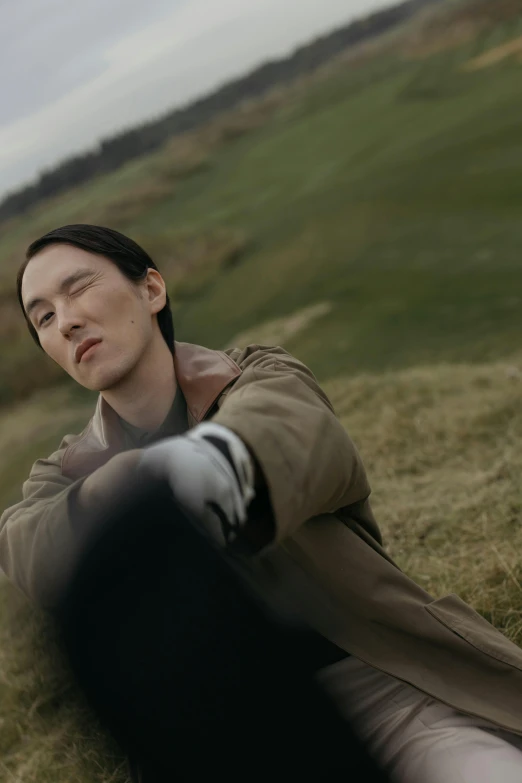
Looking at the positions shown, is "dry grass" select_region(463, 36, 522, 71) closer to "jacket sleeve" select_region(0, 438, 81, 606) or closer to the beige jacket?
the beige jacket

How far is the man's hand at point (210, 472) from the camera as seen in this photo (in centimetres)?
96

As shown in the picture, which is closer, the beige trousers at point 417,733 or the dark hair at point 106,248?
the beige trousers at point 417,733

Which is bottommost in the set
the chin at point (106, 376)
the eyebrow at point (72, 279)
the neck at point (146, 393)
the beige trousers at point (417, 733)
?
the beige trousers at point (417, 733)

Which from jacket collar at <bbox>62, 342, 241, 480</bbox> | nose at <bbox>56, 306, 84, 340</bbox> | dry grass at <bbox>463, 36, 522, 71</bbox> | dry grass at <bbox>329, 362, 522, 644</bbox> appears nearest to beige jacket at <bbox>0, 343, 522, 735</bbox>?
jacket collar at <bbox>62, 342, 241, 480</bbox>

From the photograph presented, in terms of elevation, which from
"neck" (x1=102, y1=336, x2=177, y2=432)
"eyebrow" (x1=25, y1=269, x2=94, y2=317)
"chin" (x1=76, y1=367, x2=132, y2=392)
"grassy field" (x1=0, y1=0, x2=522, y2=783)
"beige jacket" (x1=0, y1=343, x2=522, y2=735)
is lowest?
"grassy field" (x1=0, y1=0, x2=522, y2=783)

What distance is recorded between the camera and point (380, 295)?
7.37m

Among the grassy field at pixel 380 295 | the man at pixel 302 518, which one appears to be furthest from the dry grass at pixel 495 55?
the man at pixel 302 518

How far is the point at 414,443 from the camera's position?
13.6ft

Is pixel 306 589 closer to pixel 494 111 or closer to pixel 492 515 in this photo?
pixel 492 515

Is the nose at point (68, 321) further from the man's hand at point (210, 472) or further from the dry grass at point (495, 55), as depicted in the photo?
the dry grass at point (495, 55)

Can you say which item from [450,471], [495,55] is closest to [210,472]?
[450,471]

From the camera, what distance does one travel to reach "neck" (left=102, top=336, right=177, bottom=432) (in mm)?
1322

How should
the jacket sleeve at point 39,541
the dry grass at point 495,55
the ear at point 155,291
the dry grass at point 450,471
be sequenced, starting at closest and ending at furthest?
the jacket sleeve at point 39,541 < the ear at point 155,291 < the dry grass at point 450,471 < the dry grass at point 495,55

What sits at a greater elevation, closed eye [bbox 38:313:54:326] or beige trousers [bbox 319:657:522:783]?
closed eye [bbox 38:313:54:326]
